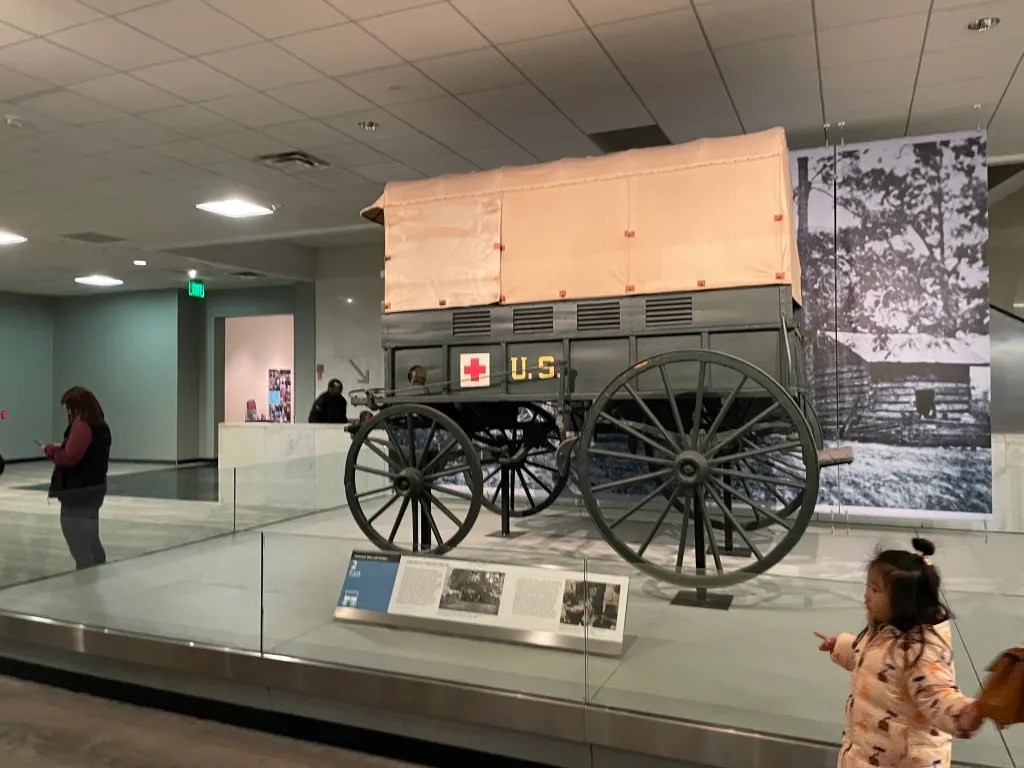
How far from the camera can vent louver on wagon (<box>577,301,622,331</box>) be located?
4.73 metres

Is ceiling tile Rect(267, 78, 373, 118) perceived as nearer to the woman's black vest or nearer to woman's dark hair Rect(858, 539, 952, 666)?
the woman's black vest

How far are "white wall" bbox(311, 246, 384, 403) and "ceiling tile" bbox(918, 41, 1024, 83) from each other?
349 inches

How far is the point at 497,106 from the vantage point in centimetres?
644

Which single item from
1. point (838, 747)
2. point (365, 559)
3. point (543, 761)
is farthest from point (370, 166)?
point (838, 747)

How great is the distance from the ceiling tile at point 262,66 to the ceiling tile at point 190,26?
10 centimetres

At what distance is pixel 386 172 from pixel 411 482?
433 centimetres

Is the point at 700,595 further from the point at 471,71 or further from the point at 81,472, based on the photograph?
the point at 81,472

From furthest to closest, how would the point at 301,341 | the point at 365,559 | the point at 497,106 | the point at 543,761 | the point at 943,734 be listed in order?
1. the point at 301,341
2. the point at 497,106
3. the point at 365,559
4. the point at 543,761
5. the point at 943,734

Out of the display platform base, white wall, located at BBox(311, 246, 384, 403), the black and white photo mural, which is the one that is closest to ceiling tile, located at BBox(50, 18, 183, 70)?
the display platform base

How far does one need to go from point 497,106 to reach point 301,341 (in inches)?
331

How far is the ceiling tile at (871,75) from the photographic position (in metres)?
5.66

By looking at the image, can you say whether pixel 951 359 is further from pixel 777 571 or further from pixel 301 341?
pixel 301 341

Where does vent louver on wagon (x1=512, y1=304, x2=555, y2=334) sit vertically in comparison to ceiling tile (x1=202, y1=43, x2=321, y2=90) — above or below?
below

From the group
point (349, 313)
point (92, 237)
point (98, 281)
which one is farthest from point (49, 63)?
point (98, 281)
